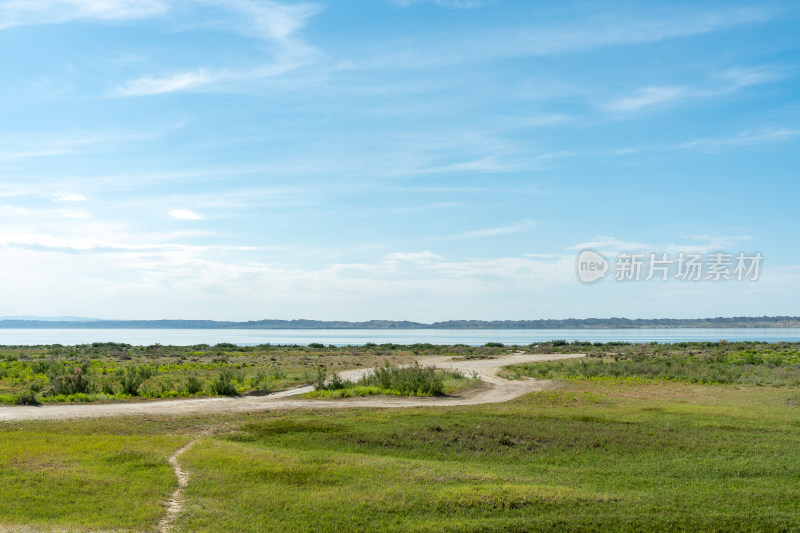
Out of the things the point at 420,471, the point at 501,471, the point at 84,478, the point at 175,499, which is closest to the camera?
the point at 175,499

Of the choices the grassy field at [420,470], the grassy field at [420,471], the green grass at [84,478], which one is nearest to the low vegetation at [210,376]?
the grassy field at [420,470]

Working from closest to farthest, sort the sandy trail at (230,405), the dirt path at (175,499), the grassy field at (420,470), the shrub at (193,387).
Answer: the dirt path at (175,499), the grassy field at (420,470), the sandy trail at (230,405), the shrub at (193,387)

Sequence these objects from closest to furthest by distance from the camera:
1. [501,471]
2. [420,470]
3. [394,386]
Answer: [420,470] → [501,471] → [394,386]

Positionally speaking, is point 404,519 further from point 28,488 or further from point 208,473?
point 28,488

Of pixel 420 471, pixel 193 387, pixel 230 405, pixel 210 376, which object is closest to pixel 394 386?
pixel 230 405

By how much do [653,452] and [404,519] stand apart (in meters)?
8.46

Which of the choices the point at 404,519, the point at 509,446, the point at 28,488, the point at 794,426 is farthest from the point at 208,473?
the point at 794,426

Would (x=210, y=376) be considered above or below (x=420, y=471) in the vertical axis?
below

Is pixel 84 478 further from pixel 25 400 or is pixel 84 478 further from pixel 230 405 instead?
pixel 25 400

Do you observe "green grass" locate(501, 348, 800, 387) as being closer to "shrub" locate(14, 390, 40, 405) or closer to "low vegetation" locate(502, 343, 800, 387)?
"low vegetation" locate(502, 343, 800, 387)

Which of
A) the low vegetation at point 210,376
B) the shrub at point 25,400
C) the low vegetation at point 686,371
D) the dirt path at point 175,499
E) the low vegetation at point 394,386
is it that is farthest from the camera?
the low vegetation at point 686,371

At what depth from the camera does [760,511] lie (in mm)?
11656

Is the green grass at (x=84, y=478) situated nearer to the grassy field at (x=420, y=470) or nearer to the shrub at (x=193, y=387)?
the grassy field at (x=420, y=470)

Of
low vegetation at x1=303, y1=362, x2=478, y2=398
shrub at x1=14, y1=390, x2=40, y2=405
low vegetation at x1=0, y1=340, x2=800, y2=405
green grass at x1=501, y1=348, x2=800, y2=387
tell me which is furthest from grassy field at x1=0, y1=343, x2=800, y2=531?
green grass at x1=501, y1=348, x2=800, y2=387
